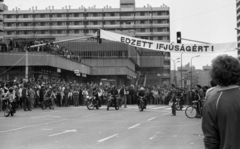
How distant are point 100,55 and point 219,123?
255ft

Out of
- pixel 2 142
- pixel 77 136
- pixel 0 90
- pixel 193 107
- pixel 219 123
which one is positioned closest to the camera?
pixel 219 123

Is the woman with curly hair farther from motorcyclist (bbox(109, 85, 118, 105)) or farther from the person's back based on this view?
motorcyclist (bbox(109, 85, 118, 105))

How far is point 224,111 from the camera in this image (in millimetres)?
3361

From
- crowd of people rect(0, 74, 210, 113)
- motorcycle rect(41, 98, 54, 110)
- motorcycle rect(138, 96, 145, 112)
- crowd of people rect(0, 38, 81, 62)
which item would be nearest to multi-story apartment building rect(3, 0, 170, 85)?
crowd of people rect(0, 38, 81, 62)

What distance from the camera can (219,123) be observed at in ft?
11.1

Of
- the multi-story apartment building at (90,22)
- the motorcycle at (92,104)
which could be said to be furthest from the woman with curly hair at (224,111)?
the multi-story apartment building at (90,22)

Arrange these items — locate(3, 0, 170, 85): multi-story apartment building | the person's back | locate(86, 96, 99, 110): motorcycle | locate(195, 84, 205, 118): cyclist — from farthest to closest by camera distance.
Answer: locate(3, 0, 170, 85): multi-story apartment building < locate(86, 96, 99, 110): motorcycle < locate(195, 84, 205, 118): cyclist < the person's back

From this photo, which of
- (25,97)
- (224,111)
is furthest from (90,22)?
(224,111)

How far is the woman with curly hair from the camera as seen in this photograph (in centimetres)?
335

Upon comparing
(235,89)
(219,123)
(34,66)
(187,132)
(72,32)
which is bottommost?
(187,132)

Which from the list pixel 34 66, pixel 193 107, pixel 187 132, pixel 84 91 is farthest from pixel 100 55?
pixel 187 132

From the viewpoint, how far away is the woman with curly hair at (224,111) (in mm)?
3350

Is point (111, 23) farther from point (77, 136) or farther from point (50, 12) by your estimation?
point (77, 136)

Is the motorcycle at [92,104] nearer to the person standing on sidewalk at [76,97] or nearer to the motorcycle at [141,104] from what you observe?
the motorcycle at [141,104]
